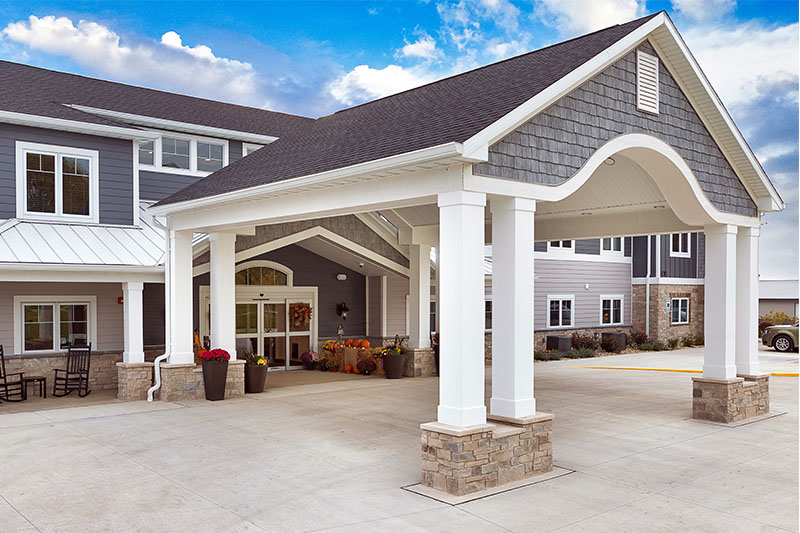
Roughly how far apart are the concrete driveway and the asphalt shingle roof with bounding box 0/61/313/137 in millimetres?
6519

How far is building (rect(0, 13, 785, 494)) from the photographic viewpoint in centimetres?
756

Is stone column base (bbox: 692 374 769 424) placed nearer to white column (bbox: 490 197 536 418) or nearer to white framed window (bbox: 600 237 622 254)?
white column (bbox: 490 197 536 418)

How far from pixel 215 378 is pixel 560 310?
1467 cm

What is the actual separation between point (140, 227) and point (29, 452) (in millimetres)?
7058

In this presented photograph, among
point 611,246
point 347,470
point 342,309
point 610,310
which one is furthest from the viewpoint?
point 611,246

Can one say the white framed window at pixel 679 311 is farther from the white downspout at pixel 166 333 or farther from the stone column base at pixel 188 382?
the white downspout at pixel 166 333

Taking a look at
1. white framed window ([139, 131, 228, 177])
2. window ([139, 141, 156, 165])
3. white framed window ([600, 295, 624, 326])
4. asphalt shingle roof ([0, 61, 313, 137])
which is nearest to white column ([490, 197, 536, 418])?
asphalt shingle roof ([0, 61, 313, 137])

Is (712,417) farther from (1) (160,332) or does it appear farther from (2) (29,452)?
(1) (160,332)

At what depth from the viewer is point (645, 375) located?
58.3 ft

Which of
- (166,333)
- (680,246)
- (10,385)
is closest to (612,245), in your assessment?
(680,246)

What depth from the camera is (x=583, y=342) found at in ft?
79.8

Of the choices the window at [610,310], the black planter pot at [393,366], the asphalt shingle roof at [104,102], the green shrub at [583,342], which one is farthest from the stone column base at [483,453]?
the window at [610,310]

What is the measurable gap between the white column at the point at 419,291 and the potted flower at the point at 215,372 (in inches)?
210

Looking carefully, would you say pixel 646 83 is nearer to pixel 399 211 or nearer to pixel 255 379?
pixel 399 211
